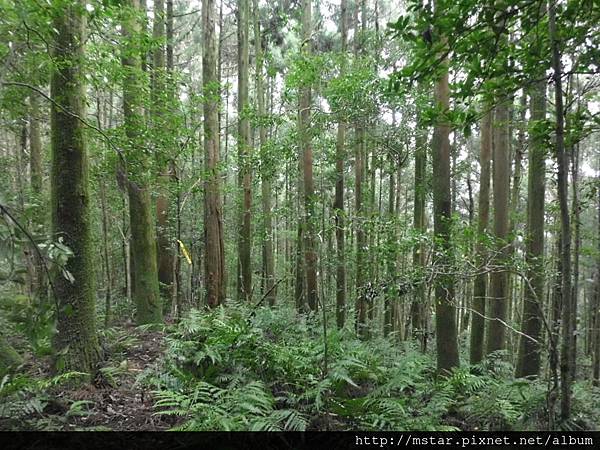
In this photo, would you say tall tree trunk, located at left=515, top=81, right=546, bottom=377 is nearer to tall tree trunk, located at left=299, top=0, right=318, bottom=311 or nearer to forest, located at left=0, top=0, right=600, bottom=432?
forest, located at left=0, top=0, right=600, bottom=432

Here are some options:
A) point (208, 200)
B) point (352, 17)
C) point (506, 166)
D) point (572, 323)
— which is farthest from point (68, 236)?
point (352, 17)

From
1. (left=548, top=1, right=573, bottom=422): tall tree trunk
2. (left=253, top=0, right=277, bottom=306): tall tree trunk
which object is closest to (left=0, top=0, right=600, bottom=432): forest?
(left=548, top=1, right=573, bottom=422): tall tree trunk

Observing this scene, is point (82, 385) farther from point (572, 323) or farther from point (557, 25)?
point (557, 25)

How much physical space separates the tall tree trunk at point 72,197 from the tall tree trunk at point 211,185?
3.33 m

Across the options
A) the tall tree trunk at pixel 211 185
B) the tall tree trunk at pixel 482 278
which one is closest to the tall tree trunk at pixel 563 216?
the tall tree trunk at pixel 482 278

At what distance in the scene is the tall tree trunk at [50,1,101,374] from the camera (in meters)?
4.54

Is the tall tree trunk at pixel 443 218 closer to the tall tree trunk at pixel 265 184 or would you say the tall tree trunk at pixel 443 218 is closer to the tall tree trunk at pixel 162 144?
the tall tree trunk at pixel 162 144

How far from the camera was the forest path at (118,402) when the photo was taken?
12.7ft

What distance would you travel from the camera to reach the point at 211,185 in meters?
8.37

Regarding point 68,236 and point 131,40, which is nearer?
point 68,236

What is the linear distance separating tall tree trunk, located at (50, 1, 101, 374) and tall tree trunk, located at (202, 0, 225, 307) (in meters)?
3.33

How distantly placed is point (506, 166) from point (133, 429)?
25.9ft

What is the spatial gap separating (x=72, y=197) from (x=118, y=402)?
245 cm
